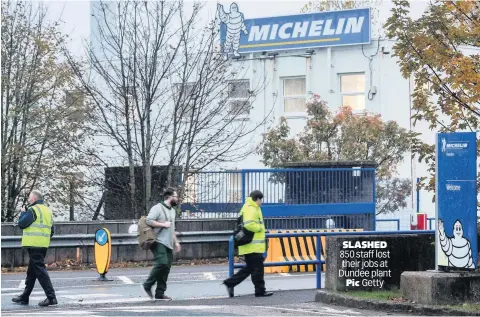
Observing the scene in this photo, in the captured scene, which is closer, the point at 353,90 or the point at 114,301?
the point at 114,301

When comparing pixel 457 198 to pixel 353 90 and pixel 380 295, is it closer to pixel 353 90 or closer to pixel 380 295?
pixel 380 295

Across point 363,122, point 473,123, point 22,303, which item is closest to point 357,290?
point 473,123

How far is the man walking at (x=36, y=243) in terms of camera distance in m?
15.8

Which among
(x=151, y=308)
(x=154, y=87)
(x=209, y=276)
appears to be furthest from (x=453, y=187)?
(x=154, y=87)

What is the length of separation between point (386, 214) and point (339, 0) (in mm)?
26986

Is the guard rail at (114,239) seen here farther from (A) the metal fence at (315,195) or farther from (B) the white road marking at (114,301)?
(B) the white road marking at (114,301)

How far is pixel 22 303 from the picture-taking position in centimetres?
1605

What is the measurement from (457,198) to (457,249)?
70cm

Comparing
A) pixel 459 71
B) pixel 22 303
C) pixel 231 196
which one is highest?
pixel 459 71

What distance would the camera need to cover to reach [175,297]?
17.1 meters

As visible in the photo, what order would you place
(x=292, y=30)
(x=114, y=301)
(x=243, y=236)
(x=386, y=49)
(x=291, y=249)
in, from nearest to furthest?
(x=114, y=301)
(x=243, y=236)
(x=291, y=249)
(x=386, y=49)
(x=292, y=30)

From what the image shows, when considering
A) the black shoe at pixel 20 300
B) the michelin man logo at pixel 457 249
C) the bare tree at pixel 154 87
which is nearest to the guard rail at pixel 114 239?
the bare tree at pixel 154 87

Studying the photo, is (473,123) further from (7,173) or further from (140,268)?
(7,173)

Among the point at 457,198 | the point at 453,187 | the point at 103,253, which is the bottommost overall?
the point at 103,253
